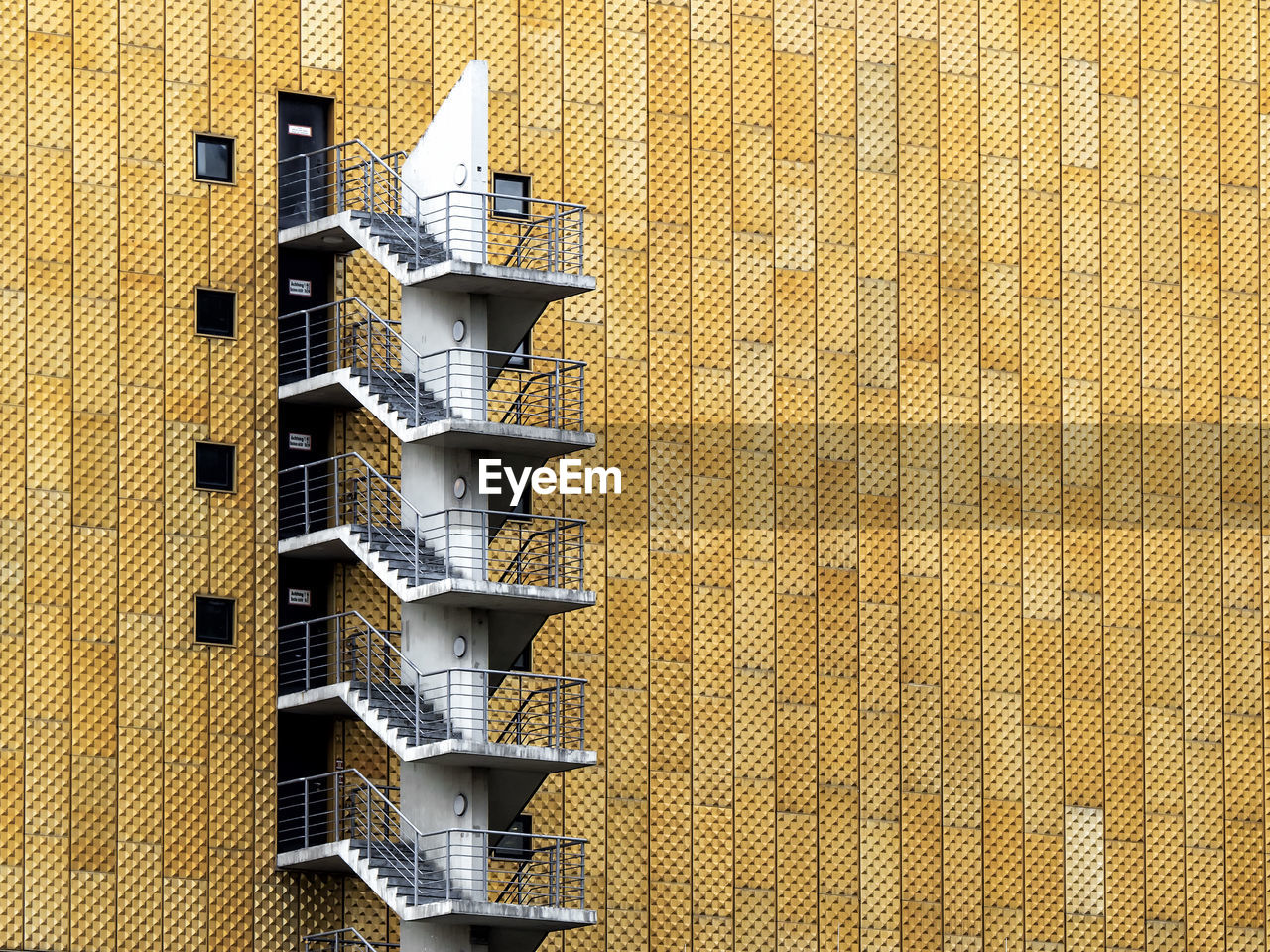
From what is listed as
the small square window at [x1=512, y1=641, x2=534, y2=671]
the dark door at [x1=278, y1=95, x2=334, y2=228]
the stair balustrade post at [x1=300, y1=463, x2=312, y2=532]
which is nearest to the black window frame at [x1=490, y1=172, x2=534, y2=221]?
the dark door at [x1=278, y1=95, x2=334, y2=228]

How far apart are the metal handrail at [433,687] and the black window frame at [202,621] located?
1.10m

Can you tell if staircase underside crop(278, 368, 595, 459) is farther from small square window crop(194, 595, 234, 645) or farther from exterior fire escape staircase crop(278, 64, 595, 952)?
small square window crop(194, 595, 234, 645)

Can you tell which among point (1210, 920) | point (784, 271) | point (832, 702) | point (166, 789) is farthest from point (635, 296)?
point (1210, 920)

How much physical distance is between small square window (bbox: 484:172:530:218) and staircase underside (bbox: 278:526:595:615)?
888 cm

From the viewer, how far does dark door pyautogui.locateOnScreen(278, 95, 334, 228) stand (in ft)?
190

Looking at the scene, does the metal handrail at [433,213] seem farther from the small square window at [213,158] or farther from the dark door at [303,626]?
the dark door at [303,626]

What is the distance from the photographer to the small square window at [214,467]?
56.3 m

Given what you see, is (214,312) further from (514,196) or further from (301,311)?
(514,196)

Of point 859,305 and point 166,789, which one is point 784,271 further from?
point 166,789

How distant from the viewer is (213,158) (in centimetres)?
5728

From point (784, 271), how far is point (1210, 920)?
17.9 metres

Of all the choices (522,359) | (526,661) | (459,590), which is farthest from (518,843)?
(522,359)

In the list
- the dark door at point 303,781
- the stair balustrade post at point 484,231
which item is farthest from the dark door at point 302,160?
the dark door at point 303,781

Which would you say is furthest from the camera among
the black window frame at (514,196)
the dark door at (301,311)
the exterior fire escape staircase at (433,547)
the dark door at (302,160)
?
the black window frame at (514,196)
